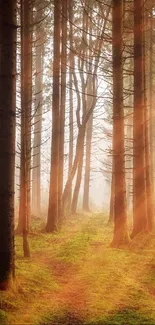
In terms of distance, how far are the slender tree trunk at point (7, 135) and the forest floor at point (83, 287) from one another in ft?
1.91

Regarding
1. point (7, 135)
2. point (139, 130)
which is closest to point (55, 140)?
point (139, 130)

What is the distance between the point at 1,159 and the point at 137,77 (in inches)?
292

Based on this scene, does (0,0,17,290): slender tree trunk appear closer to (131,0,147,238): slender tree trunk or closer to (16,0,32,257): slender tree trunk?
(16,0,32,257): slender tree trunk

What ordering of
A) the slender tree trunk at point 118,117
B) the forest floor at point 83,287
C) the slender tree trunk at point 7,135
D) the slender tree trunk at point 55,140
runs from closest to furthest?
the forest floor at point 83,287
the slender tree trunk at point 7,135
the slender tree trunk at point 118,117
the slender tree trunk at point 55,140

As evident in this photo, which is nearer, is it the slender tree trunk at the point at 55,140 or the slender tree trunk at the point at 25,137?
the slender tree trunk at the point at 25,137

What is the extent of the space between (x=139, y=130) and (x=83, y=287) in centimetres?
641

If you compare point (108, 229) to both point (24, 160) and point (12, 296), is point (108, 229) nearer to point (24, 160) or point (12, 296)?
point (24, 160)

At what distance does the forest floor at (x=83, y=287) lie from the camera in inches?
220

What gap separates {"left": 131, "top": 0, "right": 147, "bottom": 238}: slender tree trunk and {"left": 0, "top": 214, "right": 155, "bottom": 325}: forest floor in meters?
1.20

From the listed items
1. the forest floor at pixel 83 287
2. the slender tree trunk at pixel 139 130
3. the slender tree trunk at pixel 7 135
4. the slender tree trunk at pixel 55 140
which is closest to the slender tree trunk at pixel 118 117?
the forest floor at pixel 83 287

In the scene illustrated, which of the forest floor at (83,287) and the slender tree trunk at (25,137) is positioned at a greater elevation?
the slender tree trunk at (25,137)

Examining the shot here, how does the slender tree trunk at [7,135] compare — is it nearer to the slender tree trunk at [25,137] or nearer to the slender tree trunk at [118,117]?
the slender tree trunk at [25,137]

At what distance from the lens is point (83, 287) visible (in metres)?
7.12

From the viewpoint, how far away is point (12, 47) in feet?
20.9
